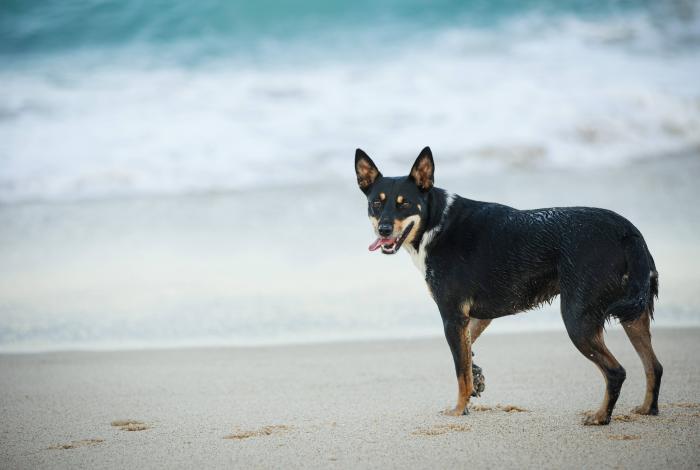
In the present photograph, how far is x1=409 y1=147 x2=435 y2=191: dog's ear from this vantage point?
4.76m

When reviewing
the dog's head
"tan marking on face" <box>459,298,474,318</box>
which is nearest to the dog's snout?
the dog's head

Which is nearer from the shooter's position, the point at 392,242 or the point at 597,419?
the point at 597,419

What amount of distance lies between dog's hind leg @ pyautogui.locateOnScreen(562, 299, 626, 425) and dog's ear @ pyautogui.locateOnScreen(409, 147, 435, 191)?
1.22 meters

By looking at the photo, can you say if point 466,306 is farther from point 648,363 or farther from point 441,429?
point 648,363

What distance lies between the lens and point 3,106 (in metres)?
15.1

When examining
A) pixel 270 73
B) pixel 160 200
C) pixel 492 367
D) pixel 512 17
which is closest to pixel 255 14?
pixel 270 73

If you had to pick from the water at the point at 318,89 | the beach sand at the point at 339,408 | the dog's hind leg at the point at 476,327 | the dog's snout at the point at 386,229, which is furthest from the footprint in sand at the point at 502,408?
the water at the point at 318,89

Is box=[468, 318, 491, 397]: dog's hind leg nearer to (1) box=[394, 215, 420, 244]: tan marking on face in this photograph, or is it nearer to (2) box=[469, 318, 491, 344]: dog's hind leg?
(2) box=[469, 318, 491, 344]: dog's hind leg

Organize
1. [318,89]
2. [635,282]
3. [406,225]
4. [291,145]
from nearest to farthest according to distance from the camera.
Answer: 1. [635,282]
2. [406,225]
3. [291,145]
4. [318,89]

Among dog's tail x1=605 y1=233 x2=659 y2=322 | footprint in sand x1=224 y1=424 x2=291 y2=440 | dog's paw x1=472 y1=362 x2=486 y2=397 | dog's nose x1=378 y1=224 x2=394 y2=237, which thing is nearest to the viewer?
dog's tail x1=605 y1=233 x2=659 y2=322

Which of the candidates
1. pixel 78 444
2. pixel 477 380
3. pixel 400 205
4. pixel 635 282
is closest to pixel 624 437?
pixel 635 282

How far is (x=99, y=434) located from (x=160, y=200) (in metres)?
7.52

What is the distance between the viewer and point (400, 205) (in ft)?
15.5

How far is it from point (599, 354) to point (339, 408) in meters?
1.66
